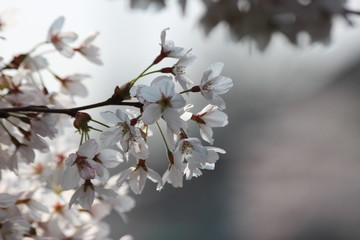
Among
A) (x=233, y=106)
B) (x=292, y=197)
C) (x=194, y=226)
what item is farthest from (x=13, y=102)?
(x=233, y=106)

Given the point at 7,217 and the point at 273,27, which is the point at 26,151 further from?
the point at 273,27

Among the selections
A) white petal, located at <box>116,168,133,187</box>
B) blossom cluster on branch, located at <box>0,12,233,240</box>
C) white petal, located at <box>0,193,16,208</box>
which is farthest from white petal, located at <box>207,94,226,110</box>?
white petal, located at <box>0,193,16,208</box>

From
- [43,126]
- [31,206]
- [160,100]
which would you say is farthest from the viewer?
[31,206]

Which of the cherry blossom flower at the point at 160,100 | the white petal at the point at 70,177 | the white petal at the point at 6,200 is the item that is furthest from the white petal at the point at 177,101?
the white petal at the point at 6,200

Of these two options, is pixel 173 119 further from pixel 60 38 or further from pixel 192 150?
pixel 60 38

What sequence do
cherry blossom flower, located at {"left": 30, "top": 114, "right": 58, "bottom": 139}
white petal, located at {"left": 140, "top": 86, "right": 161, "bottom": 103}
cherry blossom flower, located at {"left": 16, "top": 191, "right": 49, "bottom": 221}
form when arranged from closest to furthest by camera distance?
white petal, located at {"left": 140, "top": 86, "right": 161, "bottom": 103} < cherry blossom flower, located at {"left": 30, "top": 114, "right": 58, "bottom": 139} < cherry blossom flower, located at {"left": 16, "top": 191, "right": 49, "bottom": 221}

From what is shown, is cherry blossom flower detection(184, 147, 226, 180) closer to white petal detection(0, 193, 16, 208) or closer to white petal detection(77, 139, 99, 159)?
white petal detection(77, 139, 99, 159)

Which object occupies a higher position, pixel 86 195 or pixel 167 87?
pixel 167 87

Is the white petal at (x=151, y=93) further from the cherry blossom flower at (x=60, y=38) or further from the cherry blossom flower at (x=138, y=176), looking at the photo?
the cherry blossom flower at (x=60, y=38)

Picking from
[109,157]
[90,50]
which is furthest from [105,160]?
[90,50]
